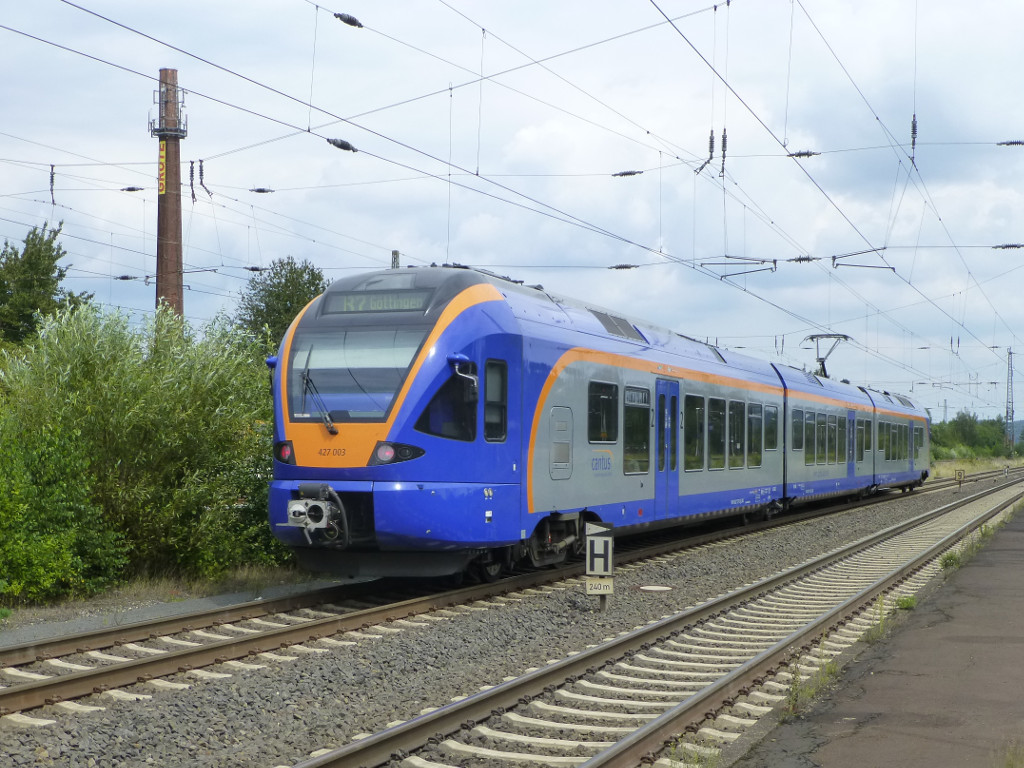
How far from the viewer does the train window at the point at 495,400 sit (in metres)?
11.8

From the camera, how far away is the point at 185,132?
29.2m

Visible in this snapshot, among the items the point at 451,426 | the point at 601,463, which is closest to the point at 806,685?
the point at 451,426

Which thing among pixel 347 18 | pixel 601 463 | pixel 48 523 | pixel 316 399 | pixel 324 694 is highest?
pixel 347 18

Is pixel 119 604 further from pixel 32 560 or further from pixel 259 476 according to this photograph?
pixel 259 476

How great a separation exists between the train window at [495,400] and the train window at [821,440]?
1633cm

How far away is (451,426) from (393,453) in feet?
2.31

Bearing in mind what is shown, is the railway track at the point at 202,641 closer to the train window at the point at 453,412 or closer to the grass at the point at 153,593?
the grass at the point at 153,593

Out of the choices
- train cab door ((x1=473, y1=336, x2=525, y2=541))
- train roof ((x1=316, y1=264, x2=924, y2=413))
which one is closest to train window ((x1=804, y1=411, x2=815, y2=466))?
train roof ((x1=316, y1=264, x2=924, y2=413))

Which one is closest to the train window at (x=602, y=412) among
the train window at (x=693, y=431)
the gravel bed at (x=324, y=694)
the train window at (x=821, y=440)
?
the gravel bed at (x=324, y=694)

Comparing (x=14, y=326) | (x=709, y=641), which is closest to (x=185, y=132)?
(x=14, y=326)

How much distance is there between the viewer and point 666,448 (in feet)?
54.9

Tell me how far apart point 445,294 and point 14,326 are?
89.9 feet

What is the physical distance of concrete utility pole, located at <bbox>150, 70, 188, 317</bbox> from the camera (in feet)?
90.1

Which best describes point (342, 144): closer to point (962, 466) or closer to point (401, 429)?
point (401, 429)
